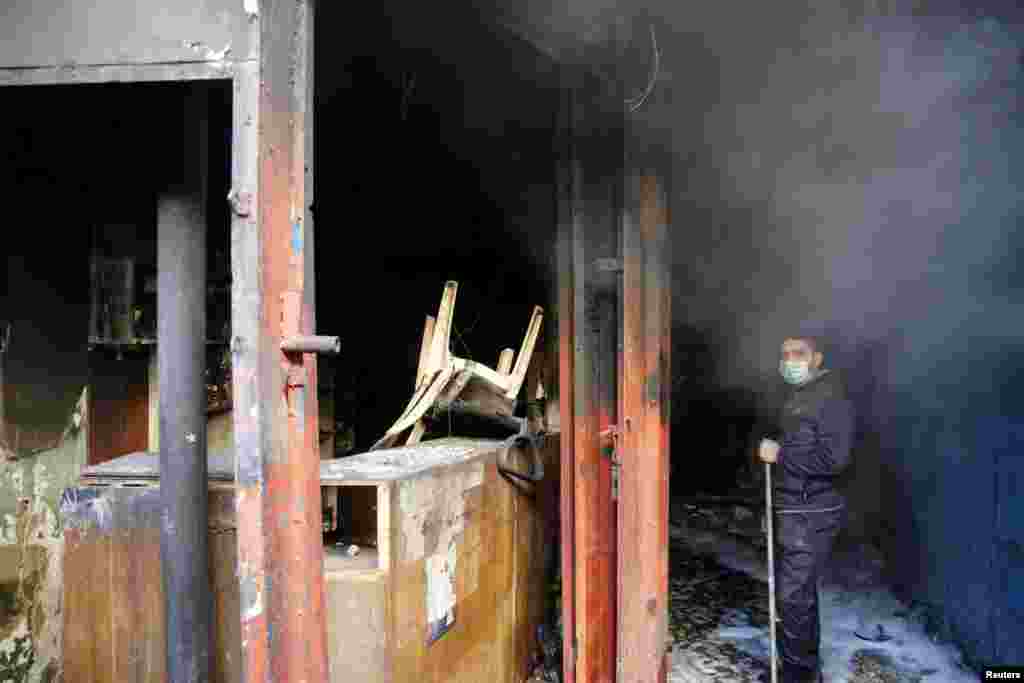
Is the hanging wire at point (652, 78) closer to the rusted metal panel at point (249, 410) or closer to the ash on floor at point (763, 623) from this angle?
the rusted metal panel at point (249, 410)

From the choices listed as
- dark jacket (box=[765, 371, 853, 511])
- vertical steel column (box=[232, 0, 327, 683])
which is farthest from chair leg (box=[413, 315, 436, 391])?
dark jacket (box=[765, 371, 853, 511])

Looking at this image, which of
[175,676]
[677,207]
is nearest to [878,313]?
[677,207]

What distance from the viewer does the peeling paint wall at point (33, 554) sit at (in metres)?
2.62

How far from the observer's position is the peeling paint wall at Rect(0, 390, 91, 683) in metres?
2.62

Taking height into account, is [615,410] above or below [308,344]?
below

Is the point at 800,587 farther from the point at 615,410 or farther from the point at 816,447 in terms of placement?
the point at 615,410

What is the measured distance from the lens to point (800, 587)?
393cm

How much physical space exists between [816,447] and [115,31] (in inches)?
156

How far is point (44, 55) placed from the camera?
5.77ft

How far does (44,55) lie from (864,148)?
4.78 metres

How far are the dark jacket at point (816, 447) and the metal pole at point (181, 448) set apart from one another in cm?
332

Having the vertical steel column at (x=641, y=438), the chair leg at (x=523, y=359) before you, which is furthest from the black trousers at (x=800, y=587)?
the chair leg at (x=523, y=359)

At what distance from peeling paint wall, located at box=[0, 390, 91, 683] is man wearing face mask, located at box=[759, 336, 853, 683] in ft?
12.3

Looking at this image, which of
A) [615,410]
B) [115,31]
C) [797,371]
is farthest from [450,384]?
[797,371]
